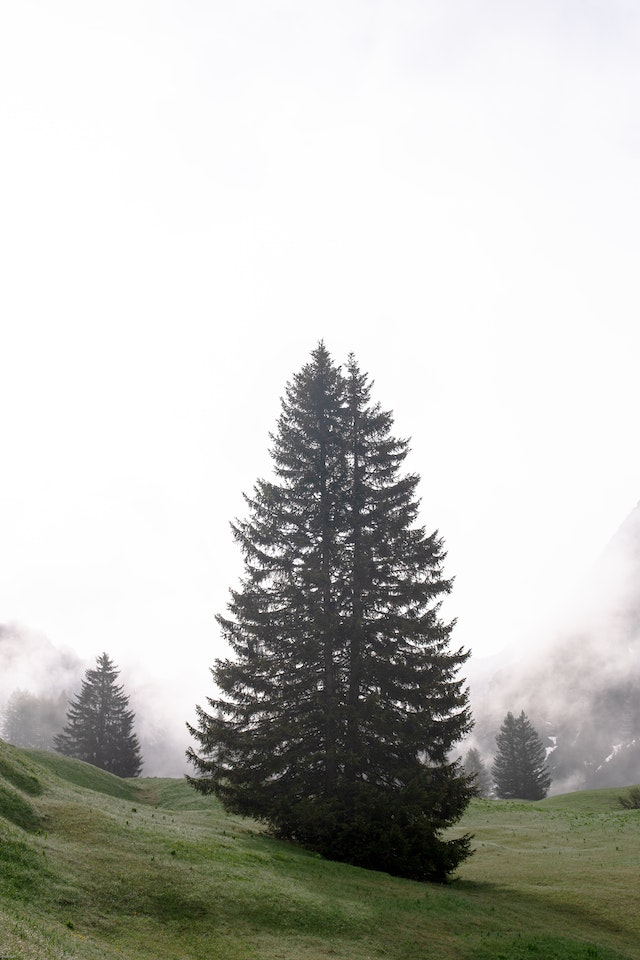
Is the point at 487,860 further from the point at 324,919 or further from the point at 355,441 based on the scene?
the point at 355,441

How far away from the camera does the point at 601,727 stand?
147m

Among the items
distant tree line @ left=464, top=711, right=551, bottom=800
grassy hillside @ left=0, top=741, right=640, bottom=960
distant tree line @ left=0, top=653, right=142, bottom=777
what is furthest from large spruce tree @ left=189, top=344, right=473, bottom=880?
distant tree line @ left=464, top=711, right=551, bottom=800

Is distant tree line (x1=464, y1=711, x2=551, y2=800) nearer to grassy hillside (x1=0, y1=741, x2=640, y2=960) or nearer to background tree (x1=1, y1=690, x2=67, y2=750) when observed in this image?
grassy hillside (x1=0, y1=741, x2=640, y2=960)

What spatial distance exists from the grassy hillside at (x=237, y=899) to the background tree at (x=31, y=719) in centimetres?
12034

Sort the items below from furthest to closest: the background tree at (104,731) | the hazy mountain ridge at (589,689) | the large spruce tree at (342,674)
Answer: the hazy mountain ridge at (589,689)
the background tree at (104,731)
the large spruce tree at (342,674)

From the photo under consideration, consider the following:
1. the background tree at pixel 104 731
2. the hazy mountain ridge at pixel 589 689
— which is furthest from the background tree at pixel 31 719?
the hazy mountain ridge at pixel 589 689

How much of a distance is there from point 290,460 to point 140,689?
159 metres

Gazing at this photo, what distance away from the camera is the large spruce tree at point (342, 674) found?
72.0ft

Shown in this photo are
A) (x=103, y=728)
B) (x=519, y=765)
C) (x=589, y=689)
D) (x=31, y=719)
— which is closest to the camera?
(x=103, y=728)

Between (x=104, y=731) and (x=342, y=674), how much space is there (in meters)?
53.4

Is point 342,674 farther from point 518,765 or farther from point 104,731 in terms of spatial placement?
point 518,765

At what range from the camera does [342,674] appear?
25203 millimetres

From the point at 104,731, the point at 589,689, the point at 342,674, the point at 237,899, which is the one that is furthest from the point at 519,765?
the point at 589,689

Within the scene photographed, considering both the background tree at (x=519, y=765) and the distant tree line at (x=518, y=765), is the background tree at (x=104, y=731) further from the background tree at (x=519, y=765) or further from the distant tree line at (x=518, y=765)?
the background tree at (x=519, y=765)
